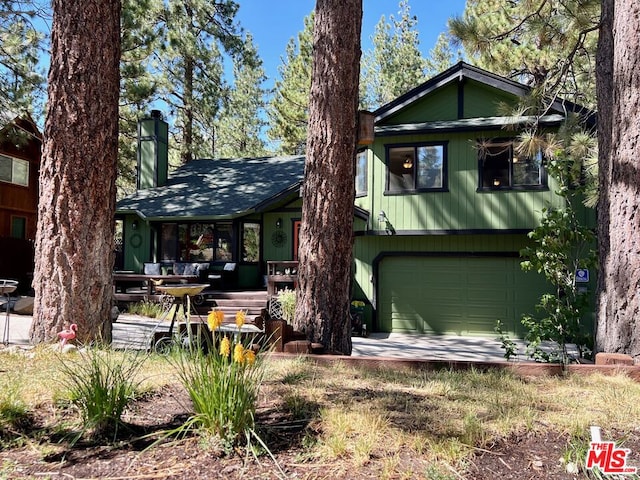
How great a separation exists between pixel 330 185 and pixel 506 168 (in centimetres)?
760

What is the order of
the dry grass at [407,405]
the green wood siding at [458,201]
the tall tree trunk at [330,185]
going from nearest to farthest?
the dry grass at [407,405], the tall tree trunk at [330,185], the green wood siding at [458,201]

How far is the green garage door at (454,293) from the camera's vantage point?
11203mm

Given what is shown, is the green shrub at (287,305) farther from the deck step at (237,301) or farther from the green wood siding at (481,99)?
the green wood siding at (481,99)

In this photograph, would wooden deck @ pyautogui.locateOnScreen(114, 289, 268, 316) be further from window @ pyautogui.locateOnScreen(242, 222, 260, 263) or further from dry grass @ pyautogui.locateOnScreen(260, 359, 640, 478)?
dry grass @ pyautogui.locateOnScreen(260, 359, 640, 478)

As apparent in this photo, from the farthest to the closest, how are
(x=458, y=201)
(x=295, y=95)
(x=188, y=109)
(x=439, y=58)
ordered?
(x=439, y=58)
(x=295, y=95)
(x=188, y=109)
(x=458, y=201)

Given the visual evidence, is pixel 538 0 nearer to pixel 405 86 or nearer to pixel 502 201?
pixel 502 201

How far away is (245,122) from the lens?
2772 centimetres

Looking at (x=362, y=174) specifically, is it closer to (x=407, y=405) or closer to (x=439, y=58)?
(x=407, y=405)

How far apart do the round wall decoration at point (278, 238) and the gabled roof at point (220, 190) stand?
1.08m

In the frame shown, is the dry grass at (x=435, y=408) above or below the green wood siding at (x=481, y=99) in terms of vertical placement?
below

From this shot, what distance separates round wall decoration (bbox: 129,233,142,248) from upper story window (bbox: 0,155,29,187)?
683 cm

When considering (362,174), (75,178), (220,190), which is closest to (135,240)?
(220,190)

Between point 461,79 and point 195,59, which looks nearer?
point 461,79

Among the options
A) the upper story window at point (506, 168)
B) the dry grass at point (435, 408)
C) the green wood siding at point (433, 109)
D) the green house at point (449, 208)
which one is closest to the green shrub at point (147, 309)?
the green house at point (449, 208)
